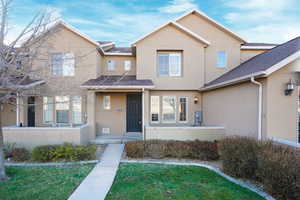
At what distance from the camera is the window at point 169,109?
11.6 meters

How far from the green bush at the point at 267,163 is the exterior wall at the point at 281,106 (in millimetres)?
1730

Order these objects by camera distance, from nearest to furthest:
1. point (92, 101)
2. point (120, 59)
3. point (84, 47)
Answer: point (92, 101), point (84, 47), point (120, 59)

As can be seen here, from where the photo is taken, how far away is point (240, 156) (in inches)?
219

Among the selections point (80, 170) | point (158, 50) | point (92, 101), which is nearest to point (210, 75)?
point (158, 50)

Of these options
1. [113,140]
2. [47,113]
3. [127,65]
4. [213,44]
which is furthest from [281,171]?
[47,113]

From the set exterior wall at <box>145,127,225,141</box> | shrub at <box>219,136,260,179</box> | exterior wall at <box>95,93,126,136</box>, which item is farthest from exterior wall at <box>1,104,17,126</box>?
shrub at <box>219,136,260,179</box>

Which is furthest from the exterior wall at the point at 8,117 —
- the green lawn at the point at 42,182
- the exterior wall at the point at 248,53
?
the exterior wall at the point at 248,53

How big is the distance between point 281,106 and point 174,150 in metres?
4.50

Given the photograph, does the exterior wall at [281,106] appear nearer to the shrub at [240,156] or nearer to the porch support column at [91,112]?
the shrub at [240,156]

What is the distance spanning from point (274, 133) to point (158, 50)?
781 cm

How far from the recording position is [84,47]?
1090 cm

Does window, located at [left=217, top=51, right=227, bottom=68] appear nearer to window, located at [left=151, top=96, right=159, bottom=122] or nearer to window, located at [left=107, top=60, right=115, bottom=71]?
window, located at [left=151, top=96, right=159, bottom=122]

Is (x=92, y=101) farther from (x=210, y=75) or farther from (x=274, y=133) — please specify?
(x=274, y=133)

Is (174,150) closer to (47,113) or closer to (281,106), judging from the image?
(281,106)
